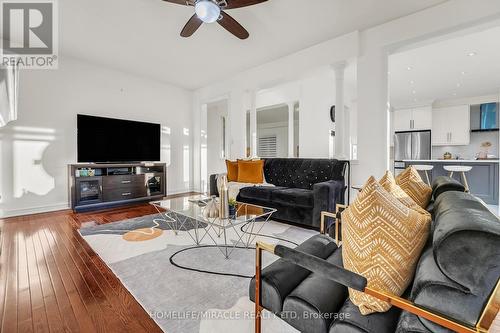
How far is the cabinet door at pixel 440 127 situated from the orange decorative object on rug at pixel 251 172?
6191 millimetres

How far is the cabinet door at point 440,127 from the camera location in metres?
6.97

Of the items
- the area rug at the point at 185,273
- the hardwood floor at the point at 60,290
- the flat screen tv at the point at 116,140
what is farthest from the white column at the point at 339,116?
the flat screen tv at the point at 116,140

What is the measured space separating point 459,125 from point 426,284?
8.45 meters

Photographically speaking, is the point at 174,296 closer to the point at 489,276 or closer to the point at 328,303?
the point at 328,303

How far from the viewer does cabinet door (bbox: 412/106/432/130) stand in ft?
23.1

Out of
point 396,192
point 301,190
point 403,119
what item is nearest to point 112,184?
point 301,190

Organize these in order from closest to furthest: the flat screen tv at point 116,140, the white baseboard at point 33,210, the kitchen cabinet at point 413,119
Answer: the white baseboard at point 33,210 → the flat screen tv at point 116,140 → the kitchen cabinet at point 413,119

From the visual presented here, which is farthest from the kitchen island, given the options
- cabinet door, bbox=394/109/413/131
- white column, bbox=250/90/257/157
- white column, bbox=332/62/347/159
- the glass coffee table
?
the glass coffee table

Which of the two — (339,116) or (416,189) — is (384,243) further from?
(339,116)

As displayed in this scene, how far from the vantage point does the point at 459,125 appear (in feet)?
22.3

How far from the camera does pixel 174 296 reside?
1.67 meters

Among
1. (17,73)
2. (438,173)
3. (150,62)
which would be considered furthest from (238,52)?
(438,173)

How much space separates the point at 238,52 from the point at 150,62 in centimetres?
180

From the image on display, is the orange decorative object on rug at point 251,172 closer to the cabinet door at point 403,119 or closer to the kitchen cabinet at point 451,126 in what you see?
the cabinet door at point 403,119
